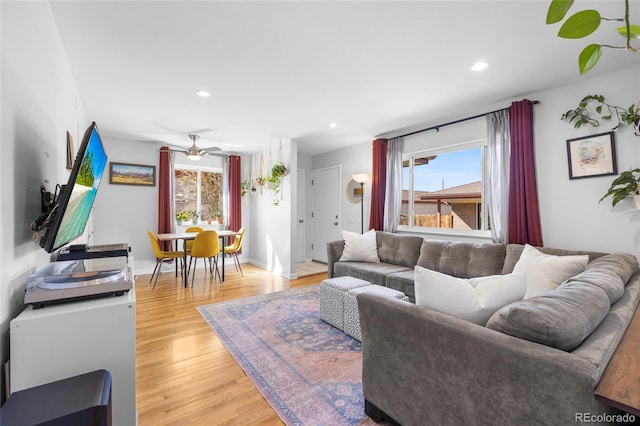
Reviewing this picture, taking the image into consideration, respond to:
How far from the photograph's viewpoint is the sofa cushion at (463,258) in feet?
10.1

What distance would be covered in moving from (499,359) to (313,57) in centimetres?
233

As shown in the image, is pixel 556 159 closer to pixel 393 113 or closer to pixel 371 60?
pixel 393 113

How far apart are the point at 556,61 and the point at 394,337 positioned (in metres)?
2.65

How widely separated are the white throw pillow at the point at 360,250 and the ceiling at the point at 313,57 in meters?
1.70

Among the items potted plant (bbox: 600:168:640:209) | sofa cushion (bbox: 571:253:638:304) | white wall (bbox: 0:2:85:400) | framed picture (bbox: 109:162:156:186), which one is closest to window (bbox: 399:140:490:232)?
potted plant (bbox: 600:168:640:209)

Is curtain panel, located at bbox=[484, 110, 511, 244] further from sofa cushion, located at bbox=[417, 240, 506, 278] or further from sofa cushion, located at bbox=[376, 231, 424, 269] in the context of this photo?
sofa cushion, located at bbox=[376, 231, 424, 269]

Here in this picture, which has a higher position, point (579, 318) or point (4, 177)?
point (4, 177)

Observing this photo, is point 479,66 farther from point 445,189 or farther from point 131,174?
point 131,174

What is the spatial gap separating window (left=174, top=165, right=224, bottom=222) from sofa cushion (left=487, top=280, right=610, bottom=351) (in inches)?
224

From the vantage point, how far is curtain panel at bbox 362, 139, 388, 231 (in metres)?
4.63

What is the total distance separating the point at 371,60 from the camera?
240 centimetres

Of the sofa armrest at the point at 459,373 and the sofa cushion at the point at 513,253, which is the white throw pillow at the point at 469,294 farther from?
the sofa cushion at the point at 513,253

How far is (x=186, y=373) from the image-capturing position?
7.12 feet

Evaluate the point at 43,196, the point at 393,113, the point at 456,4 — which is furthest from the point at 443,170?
the point at 43,196
